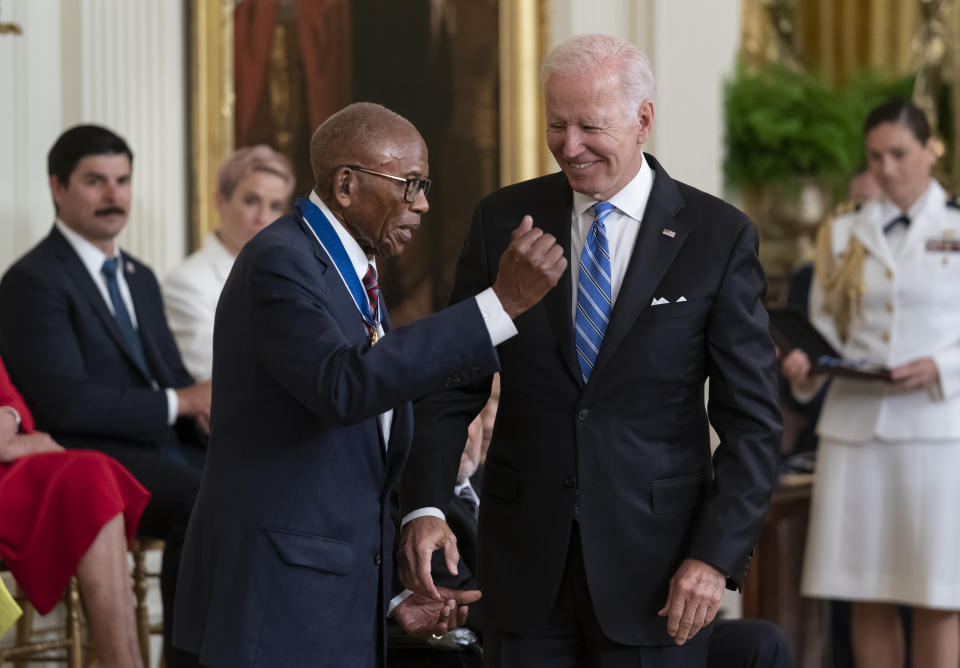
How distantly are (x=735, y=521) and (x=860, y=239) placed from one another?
3.13m

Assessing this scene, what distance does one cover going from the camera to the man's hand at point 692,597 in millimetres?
2533

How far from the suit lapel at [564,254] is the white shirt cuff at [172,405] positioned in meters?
2.37

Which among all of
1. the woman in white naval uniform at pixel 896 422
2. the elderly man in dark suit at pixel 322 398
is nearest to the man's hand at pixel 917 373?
the woman in white naval uniform at pixel 896 422

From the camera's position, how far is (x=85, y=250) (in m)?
4.96

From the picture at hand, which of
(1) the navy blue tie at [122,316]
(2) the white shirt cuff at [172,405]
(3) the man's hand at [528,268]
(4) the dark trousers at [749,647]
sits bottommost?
(4) the dark trousers at [749,647]

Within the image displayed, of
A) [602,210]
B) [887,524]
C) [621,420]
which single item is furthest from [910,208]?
[621,420]

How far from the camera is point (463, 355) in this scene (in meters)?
2.48

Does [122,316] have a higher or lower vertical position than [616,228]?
lower

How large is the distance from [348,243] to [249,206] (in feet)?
11.0

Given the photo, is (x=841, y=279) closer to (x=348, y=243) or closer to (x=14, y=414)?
(x=14, y=414)

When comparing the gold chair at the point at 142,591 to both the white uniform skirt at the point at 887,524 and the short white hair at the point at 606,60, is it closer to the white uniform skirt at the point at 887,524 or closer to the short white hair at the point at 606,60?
the white uniform skirt at the point at 887,524

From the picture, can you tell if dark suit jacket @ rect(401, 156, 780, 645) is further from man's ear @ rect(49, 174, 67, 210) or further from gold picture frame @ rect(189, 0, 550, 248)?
gold picture frame @ rect(189, 0, 550, 248)

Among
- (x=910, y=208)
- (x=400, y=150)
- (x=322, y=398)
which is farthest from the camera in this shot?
(x=910, y=208)

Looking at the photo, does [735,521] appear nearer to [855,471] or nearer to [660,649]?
[660,649]
